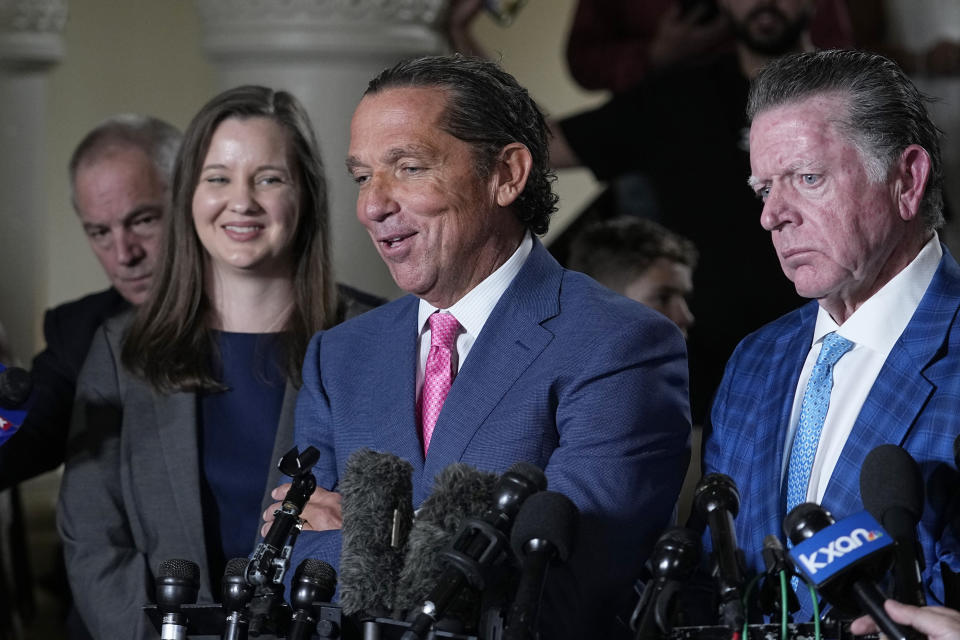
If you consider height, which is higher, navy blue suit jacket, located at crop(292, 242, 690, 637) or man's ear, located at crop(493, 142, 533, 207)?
man's ear, located at crop(493, 142, 533, 207)

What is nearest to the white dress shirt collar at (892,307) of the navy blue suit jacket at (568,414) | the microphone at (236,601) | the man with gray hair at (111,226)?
the navy blue suit jacket at (568,414)

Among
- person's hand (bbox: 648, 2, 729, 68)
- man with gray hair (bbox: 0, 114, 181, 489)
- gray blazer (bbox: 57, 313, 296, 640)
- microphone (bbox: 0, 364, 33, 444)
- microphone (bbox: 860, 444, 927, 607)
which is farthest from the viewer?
person's hand (bbox: 648, 2, 729, 68)

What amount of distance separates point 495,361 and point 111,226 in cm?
145

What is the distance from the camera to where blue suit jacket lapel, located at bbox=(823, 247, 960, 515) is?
6.91ft

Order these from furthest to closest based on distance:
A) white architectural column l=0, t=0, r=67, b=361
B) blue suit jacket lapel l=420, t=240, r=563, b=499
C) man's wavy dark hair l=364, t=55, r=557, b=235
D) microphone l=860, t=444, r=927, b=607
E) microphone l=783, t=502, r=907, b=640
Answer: white architectural column l=0, t=0, r=67, b=361 < man's wavy dark hair l=364, t=55, r=557, b=235 < blue suit jacket lapel l=420, t=240, r=563, b=499 < microphone l=860, t=444, r=927, b=607 < microphone l=783, t=502, r=907, b=640

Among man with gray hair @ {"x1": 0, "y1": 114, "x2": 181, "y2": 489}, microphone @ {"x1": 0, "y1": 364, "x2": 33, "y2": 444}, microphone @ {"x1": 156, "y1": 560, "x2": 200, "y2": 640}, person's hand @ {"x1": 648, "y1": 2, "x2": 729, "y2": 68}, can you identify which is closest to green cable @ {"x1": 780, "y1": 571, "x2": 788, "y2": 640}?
microphone @ {"x1": 156, "y1": 560, "x2": 200, "y2": 640}

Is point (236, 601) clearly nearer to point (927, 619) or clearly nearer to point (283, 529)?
point (283, 529)

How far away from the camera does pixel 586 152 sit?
6109 millimetres

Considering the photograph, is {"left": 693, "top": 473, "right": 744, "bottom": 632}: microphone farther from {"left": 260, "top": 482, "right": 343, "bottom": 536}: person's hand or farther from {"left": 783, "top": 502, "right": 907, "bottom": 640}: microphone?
{"left": 260, "top": 482, "right": 343, "bottom": 536}: person's hand

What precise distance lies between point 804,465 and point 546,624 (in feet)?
1.52

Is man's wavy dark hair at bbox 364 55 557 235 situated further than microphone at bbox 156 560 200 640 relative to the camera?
Yes

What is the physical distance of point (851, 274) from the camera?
86.1 inches

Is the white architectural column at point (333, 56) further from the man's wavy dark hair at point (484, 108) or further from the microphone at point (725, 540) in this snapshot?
the microphone at point (725, 540)

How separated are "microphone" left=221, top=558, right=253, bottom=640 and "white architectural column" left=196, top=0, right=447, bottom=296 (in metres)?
3.12
